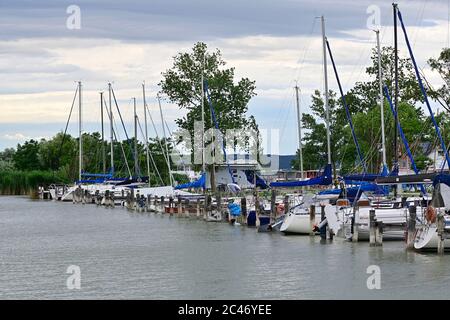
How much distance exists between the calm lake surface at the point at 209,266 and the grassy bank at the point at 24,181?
86524 millimetres

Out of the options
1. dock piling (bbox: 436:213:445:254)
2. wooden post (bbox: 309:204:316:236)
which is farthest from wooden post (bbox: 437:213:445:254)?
wooden post (bbox: 309:204:316:236)

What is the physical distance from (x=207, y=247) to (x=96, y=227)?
66.4 feet

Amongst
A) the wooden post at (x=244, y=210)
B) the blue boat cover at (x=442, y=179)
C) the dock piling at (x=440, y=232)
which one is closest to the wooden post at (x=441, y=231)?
the dock piling at (x=440, y=232)

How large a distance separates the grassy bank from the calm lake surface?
86.5m

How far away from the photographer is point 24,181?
15125 centimetres

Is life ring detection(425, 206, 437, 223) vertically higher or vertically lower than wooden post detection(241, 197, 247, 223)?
higher

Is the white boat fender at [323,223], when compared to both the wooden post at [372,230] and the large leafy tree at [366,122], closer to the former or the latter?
the wooden post at [372,230]

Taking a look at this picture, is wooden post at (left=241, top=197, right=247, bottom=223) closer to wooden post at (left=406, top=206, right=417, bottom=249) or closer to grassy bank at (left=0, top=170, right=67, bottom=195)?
wooden post at (left=406, top=206, right=417, bottom=249)

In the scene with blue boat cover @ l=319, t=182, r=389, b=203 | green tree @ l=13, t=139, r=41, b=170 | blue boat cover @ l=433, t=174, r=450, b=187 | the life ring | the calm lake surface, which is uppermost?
green tree @ l=13, t=139, r=41, b=170

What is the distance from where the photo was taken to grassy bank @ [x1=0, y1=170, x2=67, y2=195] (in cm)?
14712

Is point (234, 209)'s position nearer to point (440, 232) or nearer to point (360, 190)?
point (360, 190)

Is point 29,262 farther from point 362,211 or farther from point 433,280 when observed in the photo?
point 433,280

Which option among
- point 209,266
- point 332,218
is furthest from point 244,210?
point 209,266
